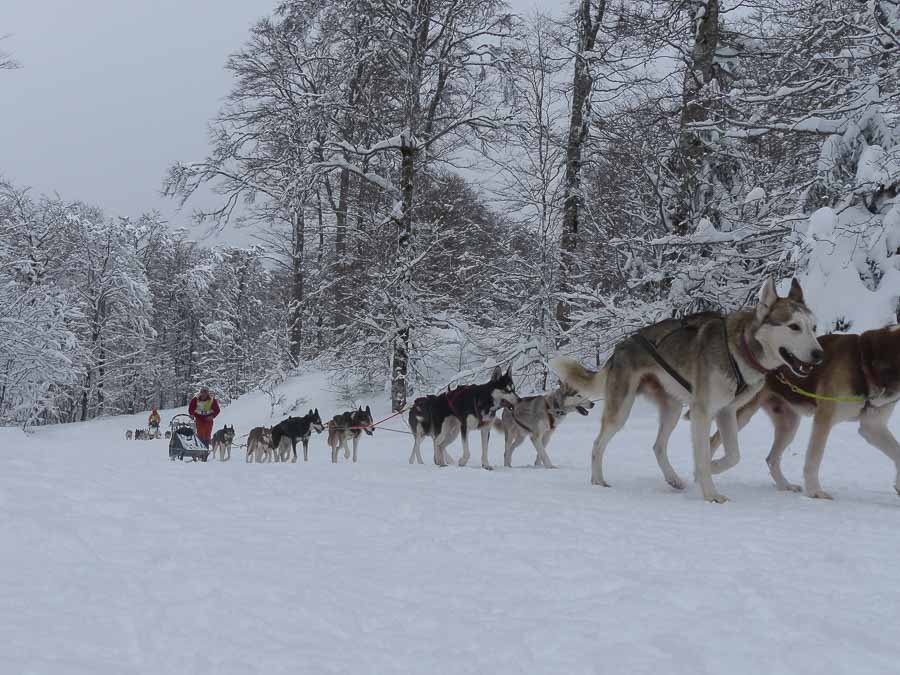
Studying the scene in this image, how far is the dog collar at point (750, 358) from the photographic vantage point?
474 cm

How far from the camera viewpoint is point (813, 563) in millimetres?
2889

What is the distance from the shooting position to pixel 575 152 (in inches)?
612

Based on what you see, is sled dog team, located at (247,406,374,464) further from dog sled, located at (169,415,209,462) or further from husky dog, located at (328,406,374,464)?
dog sled, located at (169,415,209,462)

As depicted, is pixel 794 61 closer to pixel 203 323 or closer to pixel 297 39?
pixel 297 39

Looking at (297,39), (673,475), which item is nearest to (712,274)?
(673,475)

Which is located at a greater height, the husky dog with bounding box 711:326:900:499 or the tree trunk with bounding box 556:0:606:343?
the tree trunk with bounding box 556:0:606:343

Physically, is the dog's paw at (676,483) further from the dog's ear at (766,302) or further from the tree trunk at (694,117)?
the tree trunk at (694,117)

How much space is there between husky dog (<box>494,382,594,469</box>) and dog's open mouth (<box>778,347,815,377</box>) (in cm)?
423

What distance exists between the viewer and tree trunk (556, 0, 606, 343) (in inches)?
592

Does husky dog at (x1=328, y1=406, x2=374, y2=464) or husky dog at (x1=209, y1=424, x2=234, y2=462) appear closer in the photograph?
husky dog at (x1=328, y1=406, x2=374, y2=464)

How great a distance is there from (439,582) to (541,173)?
533 inches

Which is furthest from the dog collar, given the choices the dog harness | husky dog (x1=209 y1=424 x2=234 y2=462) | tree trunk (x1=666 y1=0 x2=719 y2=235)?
husky dog (x1=209 y1=424 x2=234 y2=462)

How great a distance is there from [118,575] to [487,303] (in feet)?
50.6

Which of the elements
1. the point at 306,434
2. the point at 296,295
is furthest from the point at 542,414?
the point at 296,295
